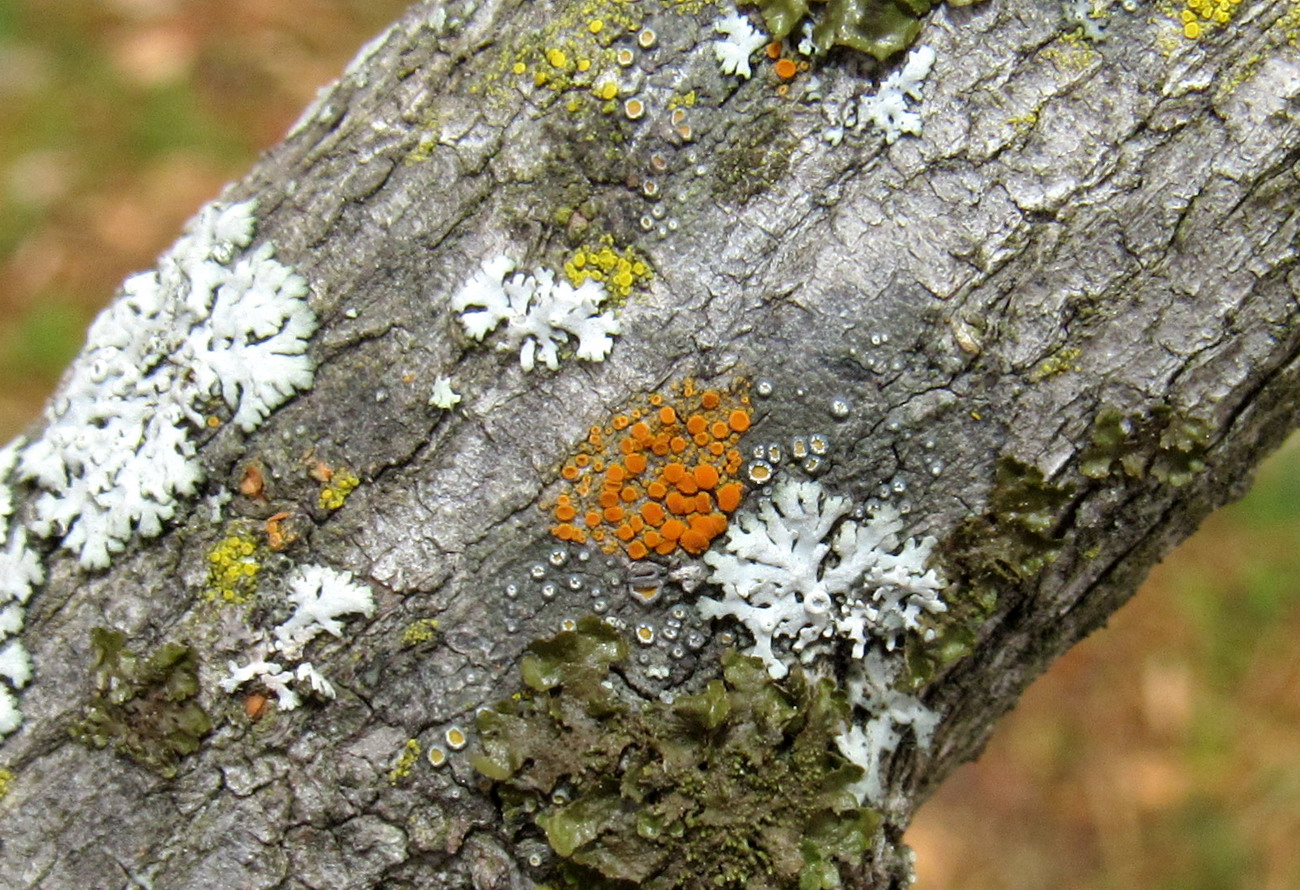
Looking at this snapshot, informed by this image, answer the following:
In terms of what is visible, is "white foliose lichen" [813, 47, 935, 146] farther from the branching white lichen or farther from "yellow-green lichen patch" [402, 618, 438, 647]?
"yellow-green lichen patch" [402, 618, 438, 647]

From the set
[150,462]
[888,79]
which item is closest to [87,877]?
[150,462]

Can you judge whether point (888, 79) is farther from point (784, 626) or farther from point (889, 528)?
point (784, 626)

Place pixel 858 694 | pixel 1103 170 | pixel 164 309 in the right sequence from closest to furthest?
pixel 1103 170, pixel 858 694, pixel 164 309

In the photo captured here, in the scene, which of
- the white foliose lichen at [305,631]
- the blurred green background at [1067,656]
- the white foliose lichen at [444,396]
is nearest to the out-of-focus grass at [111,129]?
the blurred green background at [1067,656]

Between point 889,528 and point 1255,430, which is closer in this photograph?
point 889,528

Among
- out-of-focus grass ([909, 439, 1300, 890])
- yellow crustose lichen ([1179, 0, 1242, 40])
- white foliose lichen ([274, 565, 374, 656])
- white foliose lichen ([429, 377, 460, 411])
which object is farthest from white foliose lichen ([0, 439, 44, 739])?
out-of-focus grass ([909, 439, 1300, 890])

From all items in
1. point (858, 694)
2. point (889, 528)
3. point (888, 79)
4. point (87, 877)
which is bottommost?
point (87, 877)
